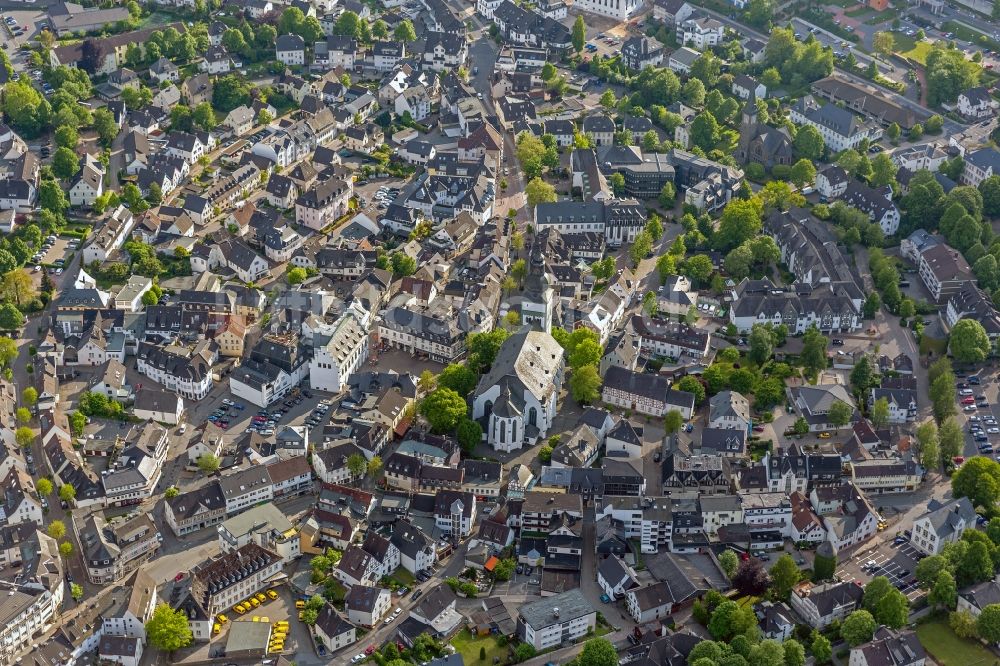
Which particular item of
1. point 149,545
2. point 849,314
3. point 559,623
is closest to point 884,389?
point 849,314

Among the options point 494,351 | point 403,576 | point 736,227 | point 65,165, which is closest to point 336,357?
point 494,351

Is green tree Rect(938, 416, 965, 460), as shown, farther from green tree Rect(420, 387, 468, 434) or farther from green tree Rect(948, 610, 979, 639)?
green tree Rect(420, 387, 468, 434)

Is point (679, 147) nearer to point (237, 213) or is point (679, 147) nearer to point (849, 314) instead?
point (849, 314)

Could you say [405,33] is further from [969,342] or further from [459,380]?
[969,342]

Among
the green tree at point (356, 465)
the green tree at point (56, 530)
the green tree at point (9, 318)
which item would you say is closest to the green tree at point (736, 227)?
the green tree at point (356, 465)

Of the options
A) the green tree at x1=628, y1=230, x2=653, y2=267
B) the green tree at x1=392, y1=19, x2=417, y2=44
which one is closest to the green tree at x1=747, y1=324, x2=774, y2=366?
the green tree at x1=628, y1=230, x2=653, y2=267

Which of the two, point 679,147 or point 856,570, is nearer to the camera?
point 856,570

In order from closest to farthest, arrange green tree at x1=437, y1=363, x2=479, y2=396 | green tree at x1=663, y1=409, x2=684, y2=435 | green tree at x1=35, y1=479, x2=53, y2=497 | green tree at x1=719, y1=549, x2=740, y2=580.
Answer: green tree at x1=719, y1=549, x2=740, y2=580 < green tree at x1=35, y1=479, x2=53, y2=497 < green tree at x1=663, y1=409, x2=684, y2=435 < green tree at x1=437, y1=363, x2=479, y2=396
